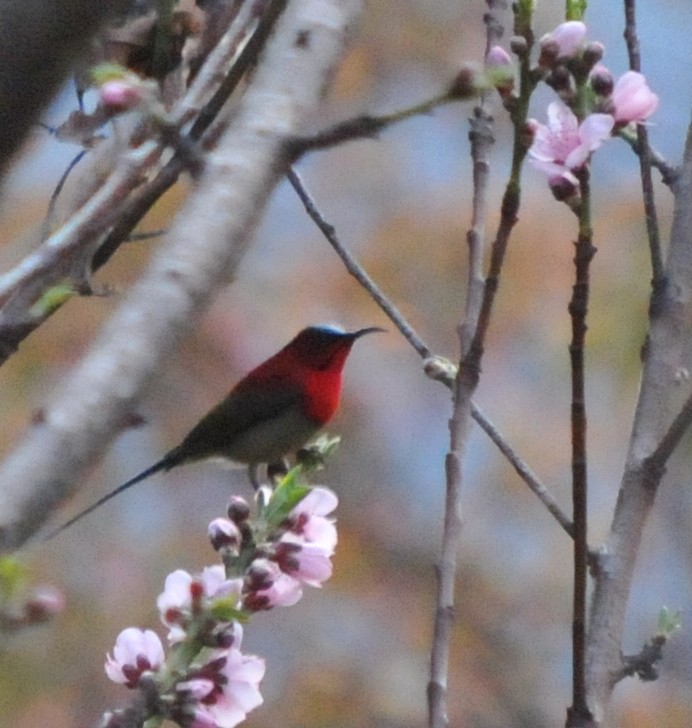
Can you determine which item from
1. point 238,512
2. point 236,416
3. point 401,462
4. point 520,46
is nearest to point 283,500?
point 238,512

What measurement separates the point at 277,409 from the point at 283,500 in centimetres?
182

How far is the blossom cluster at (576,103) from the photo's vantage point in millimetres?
955

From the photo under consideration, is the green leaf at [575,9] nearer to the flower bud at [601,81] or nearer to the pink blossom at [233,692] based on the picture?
the flower bud at [601,81]

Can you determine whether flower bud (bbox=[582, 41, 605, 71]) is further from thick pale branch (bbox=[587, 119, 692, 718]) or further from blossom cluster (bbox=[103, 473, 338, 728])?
blossom cluster (bbox=[103, 473, 338, 728])

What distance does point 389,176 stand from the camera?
4270 millimetres

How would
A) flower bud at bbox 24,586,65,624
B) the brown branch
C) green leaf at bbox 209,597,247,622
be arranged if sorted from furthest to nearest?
green leaf at bbox 209,597,247,622
flower bud at bbox 24,586,65,624
the brown branch

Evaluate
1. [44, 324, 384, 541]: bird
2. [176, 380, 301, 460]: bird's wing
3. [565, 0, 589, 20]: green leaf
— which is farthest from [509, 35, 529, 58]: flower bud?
[176, 380, 301, 460]: bird's wing

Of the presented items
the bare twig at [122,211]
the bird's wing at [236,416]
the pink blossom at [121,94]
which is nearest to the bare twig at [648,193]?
the bare twig at [122,211]

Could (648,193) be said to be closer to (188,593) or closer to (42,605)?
(188,593)

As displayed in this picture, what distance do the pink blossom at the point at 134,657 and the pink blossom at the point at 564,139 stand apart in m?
0.47

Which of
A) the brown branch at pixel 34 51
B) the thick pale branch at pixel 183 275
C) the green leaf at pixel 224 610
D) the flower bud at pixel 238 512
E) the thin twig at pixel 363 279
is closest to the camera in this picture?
the brown branch at pixel 34 51

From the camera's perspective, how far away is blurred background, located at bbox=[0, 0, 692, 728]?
11.6ft

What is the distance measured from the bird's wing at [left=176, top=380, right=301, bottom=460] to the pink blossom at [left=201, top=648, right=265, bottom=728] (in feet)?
5.59

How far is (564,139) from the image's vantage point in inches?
39.2
